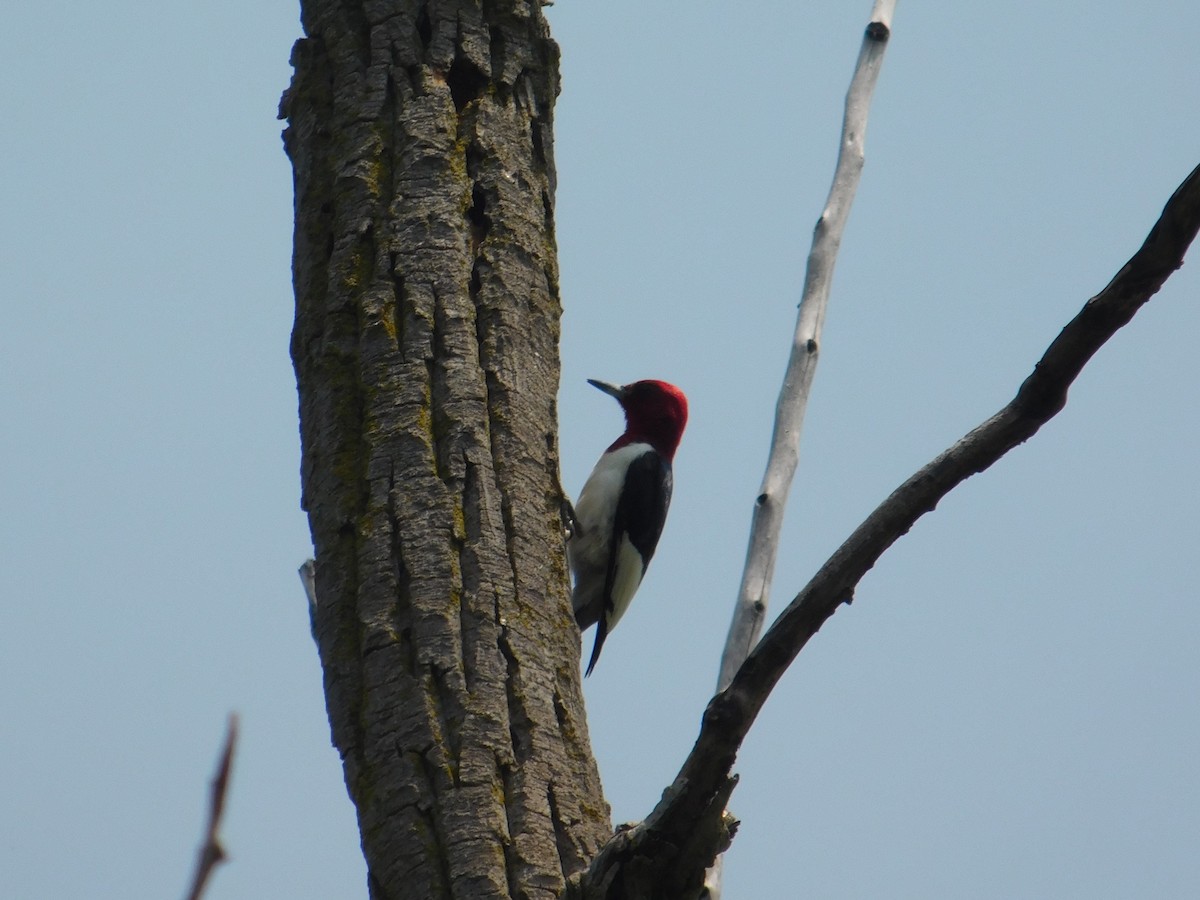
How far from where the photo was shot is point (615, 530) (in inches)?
201

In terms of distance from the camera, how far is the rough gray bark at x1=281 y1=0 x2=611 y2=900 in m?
2.25

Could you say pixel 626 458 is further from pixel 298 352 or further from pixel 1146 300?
pixel 1146 300

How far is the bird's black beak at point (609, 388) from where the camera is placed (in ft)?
19.6

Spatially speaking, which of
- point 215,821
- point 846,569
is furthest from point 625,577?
point 215,821

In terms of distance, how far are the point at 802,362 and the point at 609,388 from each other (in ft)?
8.85

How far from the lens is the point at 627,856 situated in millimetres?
2025

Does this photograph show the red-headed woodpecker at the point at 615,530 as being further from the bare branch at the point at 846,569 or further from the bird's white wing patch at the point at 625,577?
the bare branch at the point at 846,569

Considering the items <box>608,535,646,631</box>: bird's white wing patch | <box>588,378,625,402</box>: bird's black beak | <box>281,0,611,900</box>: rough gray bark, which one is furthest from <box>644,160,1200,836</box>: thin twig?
<box>588,378,625,402</box>: bird's black beak

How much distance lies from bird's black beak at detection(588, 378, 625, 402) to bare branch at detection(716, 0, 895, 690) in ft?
7.93

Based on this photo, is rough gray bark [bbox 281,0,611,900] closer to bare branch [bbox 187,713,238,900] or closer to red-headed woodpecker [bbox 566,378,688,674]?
bare branch [bbox 187,713,238,900]

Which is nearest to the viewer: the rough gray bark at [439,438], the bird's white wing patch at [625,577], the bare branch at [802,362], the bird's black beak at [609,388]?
the rough gray bark at [439,438]

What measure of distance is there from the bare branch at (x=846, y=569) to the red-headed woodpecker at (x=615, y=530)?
288 centimetres

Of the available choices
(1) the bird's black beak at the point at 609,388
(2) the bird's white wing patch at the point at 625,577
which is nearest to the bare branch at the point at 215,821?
(2) the bird's white wing patch at the point at 625,577

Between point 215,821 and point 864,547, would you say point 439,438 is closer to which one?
point 864,547
